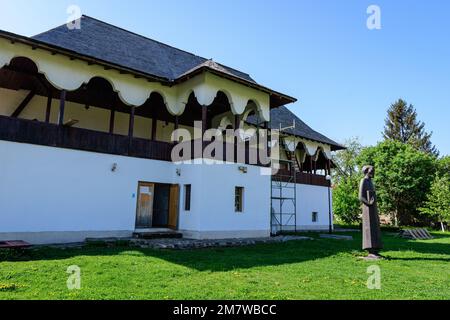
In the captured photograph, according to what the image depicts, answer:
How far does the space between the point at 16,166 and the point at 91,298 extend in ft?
23.9

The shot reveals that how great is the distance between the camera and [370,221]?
1030cm

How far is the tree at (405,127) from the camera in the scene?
48.2 m

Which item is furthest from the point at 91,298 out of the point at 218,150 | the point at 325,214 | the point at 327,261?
the point at 325,214

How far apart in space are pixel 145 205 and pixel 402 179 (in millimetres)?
28824

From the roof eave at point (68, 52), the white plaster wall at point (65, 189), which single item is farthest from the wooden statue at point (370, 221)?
the roof eave at point (68, 52)

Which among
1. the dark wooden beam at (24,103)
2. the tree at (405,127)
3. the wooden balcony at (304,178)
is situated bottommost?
the wooden balcony at (304,178)

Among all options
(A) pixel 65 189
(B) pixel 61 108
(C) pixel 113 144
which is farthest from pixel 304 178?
(B) pixel 61 108

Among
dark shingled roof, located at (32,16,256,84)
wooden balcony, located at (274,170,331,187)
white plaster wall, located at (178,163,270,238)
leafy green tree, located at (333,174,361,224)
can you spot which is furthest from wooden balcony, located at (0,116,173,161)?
leafy green tree, located at (333,174,361,224)

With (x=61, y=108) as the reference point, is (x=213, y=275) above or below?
below

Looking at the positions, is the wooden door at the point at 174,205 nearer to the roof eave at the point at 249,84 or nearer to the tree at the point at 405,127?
the roof eave at the point at 249,84

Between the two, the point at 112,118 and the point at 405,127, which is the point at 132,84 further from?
the point at 405,127

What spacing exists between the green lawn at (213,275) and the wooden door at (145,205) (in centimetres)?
366

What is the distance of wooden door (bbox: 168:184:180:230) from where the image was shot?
14.2 metres

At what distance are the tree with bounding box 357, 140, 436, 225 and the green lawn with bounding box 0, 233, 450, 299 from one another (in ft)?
84.1
